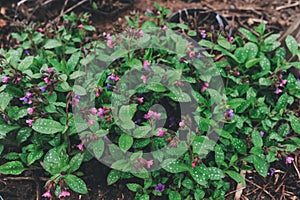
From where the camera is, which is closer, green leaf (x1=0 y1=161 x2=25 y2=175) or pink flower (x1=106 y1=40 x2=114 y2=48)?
green leaf (x1=0 y1=161 x2=25 y2=175)

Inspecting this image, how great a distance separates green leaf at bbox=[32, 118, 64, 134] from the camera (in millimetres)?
2387

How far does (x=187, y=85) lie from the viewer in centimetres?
273

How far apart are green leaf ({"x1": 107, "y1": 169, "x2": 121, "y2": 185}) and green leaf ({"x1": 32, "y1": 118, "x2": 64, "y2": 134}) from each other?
40 cm

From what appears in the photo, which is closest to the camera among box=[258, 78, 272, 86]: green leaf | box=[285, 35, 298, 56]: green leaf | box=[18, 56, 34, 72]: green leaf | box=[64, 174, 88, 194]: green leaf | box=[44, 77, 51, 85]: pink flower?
box=[64, 174, 88, 194]: green leaf

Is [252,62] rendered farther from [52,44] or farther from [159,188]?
[52,44]

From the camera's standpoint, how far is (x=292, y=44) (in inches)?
118

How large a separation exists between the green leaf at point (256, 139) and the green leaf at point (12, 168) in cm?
143

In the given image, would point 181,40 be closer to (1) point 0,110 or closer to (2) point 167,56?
(2) point 167,56

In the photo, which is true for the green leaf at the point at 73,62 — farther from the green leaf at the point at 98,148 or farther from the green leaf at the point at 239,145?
the green leaf at the point at 239,145

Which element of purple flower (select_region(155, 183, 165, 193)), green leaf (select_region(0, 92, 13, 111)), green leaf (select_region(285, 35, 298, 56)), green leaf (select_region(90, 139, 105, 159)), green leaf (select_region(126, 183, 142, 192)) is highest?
green leaf (select_region(0, 92, 13, 111))

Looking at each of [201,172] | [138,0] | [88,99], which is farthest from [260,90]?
[138,0]

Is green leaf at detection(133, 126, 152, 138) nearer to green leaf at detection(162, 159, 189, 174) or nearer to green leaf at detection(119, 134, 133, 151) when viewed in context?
green leaf at detection(119, 134, 133, 151)

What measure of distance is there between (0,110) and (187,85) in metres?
1.19

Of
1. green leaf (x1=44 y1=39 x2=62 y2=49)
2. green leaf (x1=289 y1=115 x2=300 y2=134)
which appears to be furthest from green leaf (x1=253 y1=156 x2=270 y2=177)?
green leaf (x1=44 y1=39 x2=62 y2=49)
